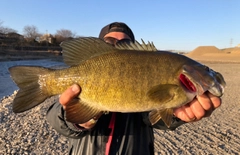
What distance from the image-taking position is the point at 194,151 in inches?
221

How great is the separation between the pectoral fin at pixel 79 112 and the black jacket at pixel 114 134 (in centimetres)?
19

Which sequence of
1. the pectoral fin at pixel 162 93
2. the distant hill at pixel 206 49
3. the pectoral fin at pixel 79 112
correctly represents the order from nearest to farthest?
the pectoral fin at pixel 162 93 < the pectoral fin at pixel 79 112 < the distant hill at pixel 206 49

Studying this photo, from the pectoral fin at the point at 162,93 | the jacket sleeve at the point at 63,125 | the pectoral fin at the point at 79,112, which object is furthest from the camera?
the jacket sleeve at the point at 63,125

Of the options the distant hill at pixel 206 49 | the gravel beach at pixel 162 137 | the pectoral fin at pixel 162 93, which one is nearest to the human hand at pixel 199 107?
the pectoral fin at pixel 162 93

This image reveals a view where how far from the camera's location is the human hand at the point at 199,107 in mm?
2238

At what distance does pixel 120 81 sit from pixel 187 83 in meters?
0.63

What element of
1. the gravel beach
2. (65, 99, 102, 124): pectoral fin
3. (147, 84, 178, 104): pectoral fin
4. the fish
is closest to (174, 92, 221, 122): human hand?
the fish

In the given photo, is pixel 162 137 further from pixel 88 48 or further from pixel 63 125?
pixel 88 48

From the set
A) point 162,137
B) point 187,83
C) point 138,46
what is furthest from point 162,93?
point 162,137

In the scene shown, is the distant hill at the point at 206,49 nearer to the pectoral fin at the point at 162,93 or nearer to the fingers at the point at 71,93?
the pectoral fin at the point at 162,93

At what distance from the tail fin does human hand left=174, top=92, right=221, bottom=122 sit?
135 centimetres

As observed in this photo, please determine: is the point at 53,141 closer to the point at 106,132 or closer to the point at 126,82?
the point at 106,132

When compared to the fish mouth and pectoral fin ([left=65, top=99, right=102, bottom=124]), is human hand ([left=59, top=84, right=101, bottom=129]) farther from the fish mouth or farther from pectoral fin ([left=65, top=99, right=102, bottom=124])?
the fish mouth

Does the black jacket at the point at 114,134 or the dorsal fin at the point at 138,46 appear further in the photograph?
the black jacket at the point at 114,134
